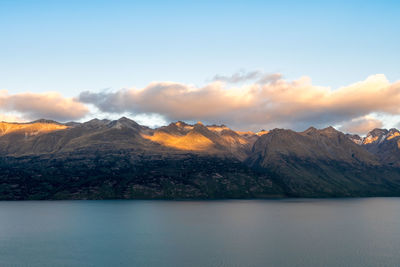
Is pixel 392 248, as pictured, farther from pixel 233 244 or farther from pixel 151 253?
pixel 151 253

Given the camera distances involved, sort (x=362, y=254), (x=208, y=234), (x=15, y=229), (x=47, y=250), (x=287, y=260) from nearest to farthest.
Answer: (x=287, y=260), (x=362, y=254), (x=47, y=250), (x=208, y=234), (x=15, y=229)

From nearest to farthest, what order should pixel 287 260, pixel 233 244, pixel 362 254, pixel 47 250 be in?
pixel 287 260
pixel 362 254
pixel 47 250
pixel 233 244

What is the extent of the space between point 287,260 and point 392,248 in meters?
47.7

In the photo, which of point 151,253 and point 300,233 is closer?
point 151,253

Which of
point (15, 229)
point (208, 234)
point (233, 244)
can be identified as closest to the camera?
point (233, 244)

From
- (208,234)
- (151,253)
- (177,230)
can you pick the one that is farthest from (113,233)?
(151,253)

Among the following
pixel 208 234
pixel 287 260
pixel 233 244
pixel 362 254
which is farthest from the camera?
pixel 208 234

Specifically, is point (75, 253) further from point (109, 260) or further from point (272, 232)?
point (272, 232)

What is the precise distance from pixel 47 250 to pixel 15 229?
6999 centimetres

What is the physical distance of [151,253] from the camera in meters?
134

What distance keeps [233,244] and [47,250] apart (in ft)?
225

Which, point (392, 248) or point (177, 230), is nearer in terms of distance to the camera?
point (392, 248)

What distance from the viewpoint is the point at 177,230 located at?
7712 inches

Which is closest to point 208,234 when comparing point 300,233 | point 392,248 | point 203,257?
point 300,233
